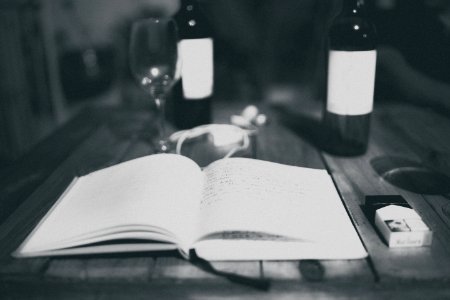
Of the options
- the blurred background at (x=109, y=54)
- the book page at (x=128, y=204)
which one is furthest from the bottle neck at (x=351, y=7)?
the blurred background at (x=109, y=54)

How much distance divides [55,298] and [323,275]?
0.90ft

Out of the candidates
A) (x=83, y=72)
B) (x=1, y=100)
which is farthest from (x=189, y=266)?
(x=83, y=72)

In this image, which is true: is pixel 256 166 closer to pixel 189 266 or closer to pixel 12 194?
pixel 189 266

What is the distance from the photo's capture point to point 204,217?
0.50 metres

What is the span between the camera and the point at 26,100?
2.16 m

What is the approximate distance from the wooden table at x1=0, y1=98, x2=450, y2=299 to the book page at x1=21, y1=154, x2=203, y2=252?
0.03 metres

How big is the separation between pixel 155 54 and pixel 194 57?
0.09 meters

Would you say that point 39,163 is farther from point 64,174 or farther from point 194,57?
point 194,57

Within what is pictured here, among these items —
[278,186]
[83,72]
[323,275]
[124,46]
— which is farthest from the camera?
[124,46]

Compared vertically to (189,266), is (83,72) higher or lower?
lower

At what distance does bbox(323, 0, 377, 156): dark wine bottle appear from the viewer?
0.70 meters

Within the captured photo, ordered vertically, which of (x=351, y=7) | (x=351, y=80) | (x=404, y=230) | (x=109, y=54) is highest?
(x=351, y=7)

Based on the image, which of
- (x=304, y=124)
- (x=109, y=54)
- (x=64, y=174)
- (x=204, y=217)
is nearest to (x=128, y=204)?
(x=204, y=217)

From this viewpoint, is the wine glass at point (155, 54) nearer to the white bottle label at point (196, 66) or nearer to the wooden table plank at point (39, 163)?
the white bottle label at point (196, 66)
